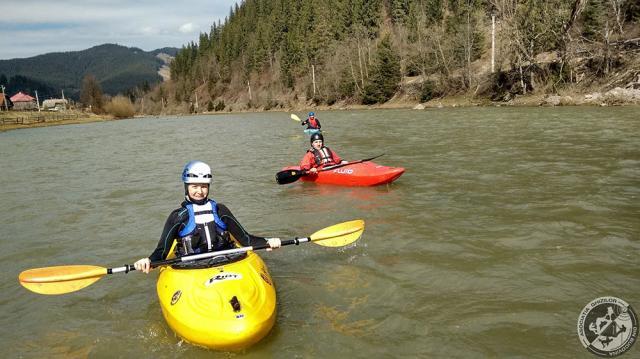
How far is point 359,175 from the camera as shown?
36.2ft

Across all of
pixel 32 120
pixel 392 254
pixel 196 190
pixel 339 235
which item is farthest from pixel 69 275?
pixel 32 120

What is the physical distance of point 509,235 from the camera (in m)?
7.12

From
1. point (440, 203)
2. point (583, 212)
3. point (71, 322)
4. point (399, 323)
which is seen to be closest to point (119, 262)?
point (71, 322)

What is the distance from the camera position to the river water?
4660 mm

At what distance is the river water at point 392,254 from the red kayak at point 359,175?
265 mm

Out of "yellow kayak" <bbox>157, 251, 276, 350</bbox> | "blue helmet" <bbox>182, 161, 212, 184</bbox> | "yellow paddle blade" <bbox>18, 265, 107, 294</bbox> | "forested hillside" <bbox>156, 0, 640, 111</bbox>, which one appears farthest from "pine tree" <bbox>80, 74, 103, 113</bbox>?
"yellow kayak" <bbox>157, 251, 276, 350</bbox>

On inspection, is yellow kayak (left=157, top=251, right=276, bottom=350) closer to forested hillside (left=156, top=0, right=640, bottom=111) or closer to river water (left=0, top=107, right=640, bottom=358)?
river water (left=0, top=107, right=640, bottom=358)

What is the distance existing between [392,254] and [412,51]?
4943 cm

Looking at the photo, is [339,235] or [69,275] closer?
[69,275]

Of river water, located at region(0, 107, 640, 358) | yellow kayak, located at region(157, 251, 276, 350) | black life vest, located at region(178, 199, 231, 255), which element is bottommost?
river water, located at region(0, 107, 640, 358)

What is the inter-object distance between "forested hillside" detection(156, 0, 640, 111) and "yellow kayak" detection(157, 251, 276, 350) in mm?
32929

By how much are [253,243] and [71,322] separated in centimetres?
227

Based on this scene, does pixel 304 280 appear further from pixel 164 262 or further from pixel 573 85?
pixel 573 85

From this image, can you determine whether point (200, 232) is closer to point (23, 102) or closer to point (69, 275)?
point (69, 275)
